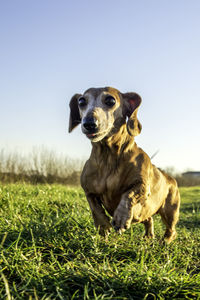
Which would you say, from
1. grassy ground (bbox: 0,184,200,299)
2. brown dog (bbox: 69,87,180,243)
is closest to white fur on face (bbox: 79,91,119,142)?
brown dog (bbox: 69,87,180,243)

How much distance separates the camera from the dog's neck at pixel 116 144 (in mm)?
3406

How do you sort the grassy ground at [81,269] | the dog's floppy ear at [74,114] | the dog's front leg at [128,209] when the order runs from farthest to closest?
the dog's floppy ear at [74,114] < the dog's front leg at [128,209] < the grassy ground at [81,269]

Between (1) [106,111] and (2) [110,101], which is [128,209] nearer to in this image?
(1) [106,111]

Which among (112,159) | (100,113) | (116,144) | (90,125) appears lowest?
(112,159)

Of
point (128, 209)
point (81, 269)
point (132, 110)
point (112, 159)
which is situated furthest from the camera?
point (132, 110)

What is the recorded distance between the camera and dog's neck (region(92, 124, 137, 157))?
11.2 ft

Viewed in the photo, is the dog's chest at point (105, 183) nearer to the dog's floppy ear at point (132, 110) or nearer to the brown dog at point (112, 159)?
the brown dog at point (112, 159)

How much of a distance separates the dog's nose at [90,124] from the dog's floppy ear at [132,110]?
0.45m

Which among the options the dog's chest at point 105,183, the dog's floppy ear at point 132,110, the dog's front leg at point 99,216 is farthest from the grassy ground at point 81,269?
the dog's floppy ear at point 132,110

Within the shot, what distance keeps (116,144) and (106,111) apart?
35 cm

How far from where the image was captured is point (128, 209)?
10.2 feet

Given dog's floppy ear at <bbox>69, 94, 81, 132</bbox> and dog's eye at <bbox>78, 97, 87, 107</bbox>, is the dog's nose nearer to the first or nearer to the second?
dog's eye at <bbox>78, 97, 87, 107</bbox>

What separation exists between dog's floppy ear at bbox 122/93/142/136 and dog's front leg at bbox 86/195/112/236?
782 millimetres

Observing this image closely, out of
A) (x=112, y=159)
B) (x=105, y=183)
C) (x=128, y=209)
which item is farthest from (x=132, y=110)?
(x=128, y=209)
